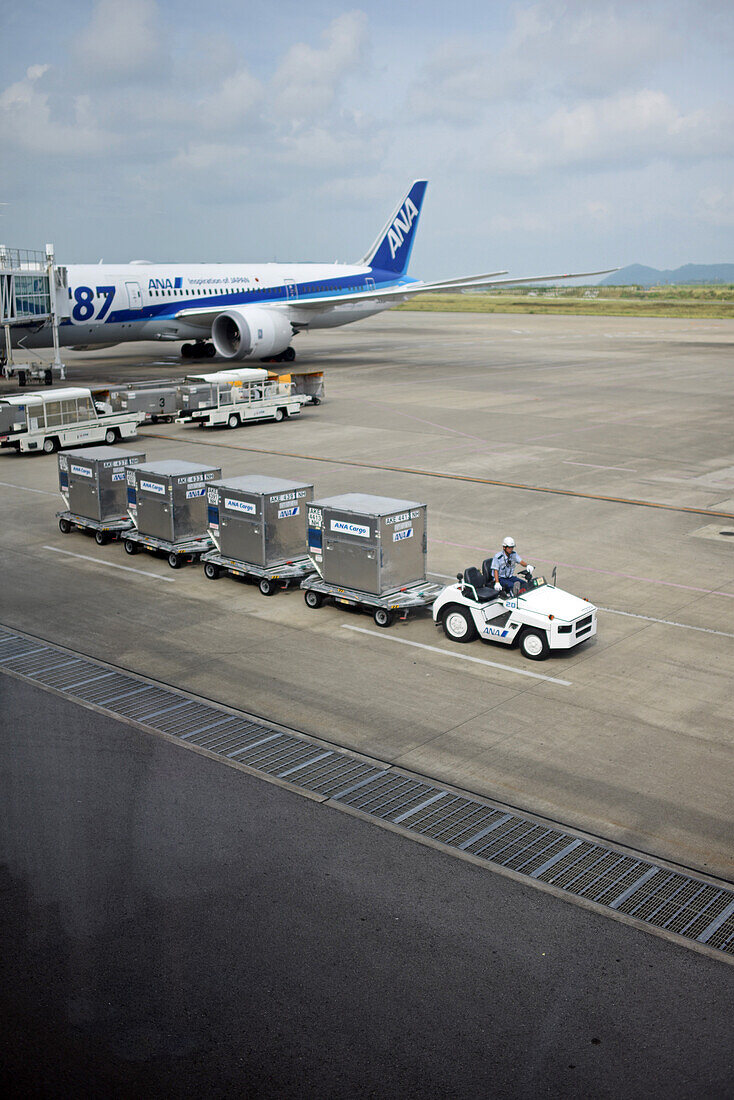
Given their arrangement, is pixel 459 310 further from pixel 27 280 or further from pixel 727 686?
pixel 727 686

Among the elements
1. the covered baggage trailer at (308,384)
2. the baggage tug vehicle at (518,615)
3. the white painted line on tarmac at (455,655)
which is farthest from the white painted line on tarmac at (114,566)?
the covered baggage trailer at (308,384)

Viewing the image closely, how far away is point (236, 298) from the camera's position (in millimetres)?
57625

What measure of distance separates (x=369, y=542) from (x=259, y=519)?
2795mm

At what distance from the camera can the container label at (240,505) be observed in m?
20.0

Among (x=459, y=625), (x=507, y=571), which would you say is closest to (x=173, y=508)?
(x=459, y=625)

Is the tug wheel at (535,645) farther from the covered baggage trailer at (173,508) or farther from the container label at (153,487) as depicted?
the container label at (153,487)

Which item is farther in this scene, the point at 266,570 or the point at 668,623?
the point at 266,570

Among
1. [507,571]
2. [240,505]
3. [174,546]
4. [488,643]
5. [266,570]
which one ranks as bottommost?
[488,643]

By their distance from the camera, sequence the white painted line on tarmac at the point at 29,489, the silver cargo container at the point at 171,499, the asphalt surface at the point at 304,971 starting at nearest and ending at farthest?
the asphalt surface at the point at 304,971
the silver cargo container at the point at 171,499
the white painted line on tarmac at the point at 29,489

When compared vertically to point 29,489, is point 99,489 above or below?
above

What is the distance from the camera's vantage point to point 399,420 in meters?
41.1

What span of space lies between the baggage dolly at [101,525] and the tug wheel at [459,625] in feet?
29.7

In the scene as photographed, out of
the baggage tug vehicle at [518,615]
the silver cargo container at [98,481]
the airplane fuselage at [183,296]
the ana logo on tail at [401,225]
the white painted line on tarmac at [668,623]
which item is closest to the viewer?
the baggage tug vehicle at [518,615]

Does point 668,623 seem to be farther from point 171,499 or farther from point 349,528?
point 171,499
